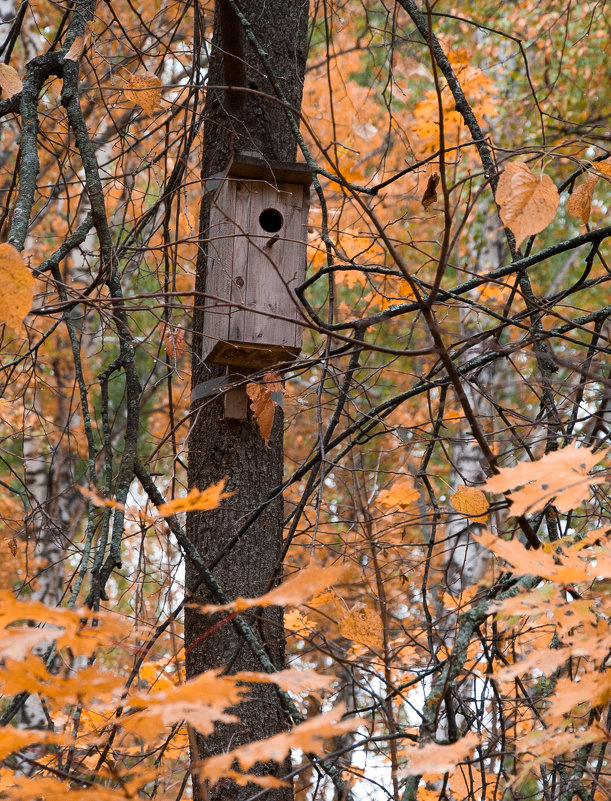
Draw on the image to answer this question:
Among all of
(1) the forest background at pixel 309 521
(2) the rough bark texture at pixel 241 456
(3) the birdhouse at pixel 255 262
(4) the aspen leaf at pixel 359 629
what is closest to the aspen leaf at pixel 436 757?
(1) the forest background at pixel 309 521

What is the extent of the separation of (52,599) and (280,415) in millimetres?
4607

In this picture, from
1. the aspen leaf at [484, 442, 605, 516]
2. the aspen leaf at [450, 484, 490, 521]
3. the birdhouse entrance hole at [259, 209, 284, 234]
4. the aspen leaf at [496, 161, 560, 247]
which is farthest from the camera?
the birdhouse entrance hole at [259, 209, 284, 234]

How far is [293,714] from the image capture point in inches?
60.4

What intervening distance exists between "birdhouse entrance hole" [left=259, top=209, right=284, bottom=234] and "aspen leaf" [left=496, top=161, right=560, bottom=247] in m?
1.05

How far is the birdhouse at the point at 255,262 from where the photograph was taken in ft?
7.27

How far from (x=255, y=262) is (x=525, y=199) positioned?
1037mm

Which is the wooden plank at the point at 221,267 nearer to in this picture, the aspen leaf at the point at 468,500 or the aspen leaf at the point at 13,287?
the aspen leaf at the point at 468,500

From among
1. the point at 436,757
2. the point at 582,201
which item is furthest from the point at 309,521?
the point at 436,757

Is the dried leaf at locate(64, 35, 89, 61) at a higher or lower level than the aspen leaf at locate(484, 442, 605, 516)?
higher

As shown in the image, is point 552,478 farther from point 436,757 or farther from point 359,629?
point 359,629

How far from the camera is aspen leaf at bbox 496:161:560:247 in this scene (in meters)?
1.38

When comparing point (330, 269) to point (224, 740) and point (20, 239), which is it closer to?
point (20, 239)

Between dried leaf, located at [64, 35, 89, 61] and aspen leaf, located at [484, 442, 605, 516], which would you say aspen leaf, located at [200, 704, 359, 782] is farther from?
dried leaf, located at [64, 35, 89, 61]

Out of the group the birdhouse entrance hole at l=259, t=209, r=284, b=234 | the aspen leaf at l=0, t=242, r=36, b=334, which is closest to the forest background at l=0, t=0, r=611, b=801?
the aspen leaf at l=0, t=242, r=36, b=334
